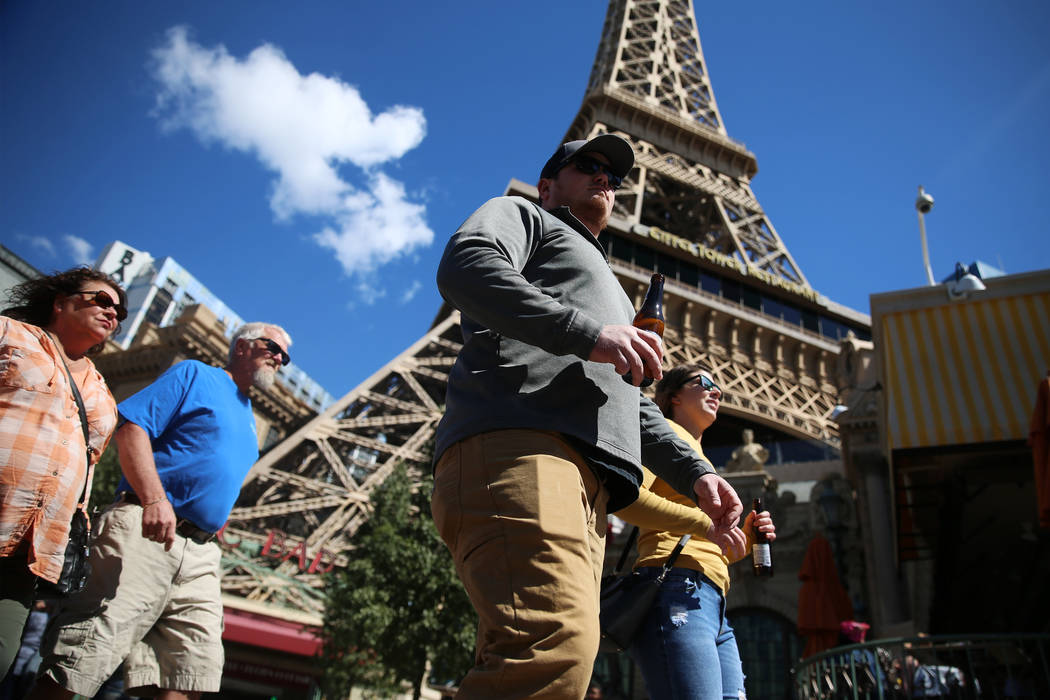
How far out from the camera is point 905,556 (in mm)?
9773

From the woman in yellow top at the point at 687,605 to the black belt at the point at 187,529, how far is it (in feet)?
5.75

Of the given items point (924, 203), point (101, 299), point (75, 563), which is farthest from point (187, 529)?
point (924, 203)

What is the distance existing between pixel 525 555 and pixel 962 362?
25.9ft

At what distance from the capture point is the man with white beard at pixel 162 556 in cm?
257

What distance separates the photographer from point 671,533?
2562 mm

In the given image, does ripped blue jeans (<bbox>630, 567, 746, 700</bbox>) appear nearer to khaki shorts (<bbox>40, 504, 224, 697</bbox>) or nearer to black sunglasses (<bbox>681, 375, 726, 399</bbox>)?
black sunglasses (<bbox>681, 375, 726, 399</bbox>)

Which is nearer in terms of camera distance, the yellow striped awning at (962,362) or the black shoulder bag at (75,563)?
the black shoulder bag at (75,563)

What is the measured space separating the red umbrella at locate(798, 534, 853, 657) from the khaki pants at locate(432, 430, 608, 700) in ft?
25.0

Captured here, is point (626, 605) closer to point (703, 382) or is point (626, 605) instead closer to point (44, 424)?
point (703, 382)

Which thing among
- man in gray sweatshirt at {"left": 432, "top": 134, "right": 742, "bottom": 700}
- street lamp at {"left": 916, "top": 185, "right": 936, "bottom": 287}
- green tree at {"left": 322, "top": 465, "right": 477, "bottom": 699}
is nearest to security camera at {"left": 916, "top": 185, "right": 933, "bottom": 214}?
street lamp at {"left": 916, "top": 185, "right": 936, "bottom": 287}

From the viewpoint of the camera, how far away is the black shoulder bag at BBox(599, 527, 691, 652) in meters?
2.33

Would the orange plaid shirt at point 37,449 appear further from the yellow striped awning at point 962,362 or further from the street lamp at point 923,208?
the street lamp at point 923,208

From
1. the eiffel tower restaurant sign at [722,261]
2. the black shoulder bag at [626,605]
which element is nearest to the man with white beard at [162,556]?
the black shoulder bag at [626,605]

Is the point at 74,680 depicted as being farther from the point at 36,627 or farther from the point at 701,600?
the point at 36,627
